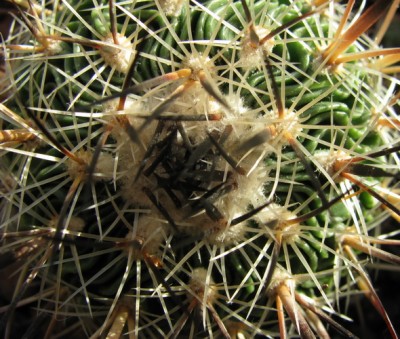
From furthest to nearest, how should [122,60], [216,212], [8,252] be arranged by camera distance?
1. [8,252]
2. [122,60]
3. [216,212]

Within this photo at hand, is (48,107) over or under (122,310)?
over

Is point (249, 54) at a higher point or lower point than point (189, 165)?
higher

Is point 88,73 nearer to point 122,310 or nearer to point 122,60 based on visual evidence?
point 122,60

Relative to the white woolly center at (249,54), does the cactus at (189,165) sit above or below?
below

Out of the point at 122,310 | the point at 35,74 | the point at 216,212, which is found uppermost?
the point at 35,74

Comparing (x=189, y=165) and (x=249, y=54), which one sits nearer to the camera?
(x=189, y=165)

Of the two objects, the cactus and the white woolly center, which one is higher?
the white woolly center

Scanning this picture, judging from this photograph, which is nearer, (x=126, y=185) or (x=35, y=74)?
(x=126, y=185)

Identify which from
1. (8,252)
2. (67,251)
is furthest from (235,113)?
(8,252)
